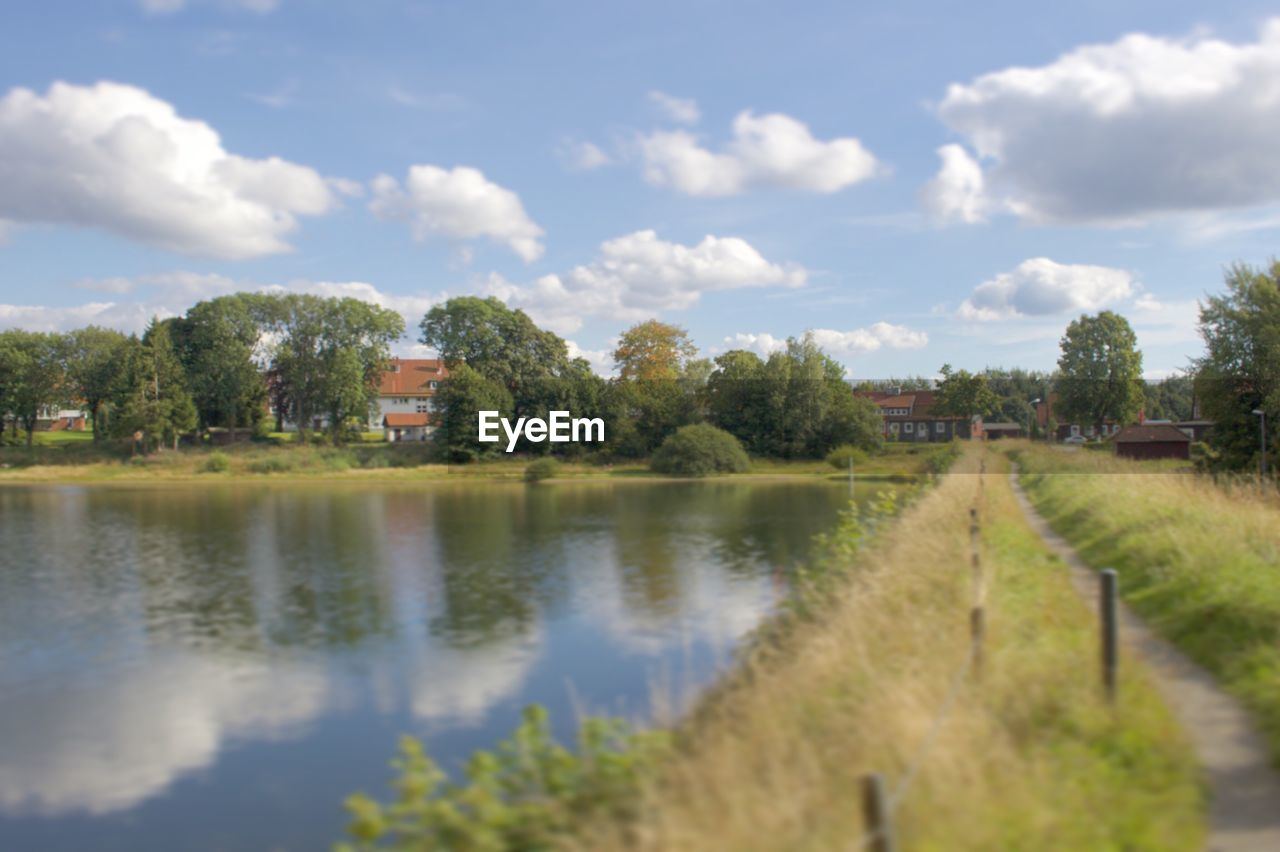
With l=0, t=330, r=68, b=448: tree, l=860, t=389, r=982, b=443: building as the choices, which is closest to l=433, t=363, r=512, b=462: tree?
l=0, t=330, r=68, b=448: tree

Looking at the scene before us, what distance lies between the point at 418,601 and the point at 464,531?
12853mm

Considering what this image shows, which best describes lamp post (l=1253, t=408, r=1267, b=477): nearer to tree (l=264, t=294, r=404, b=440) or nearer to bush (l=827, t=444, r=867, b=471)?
bush (l=827, t=444, r=867, b=471)

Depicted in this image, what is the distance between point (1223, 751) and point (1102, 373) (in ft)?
249

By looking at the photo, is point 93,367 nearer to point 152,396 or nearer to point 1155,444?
point 152,396

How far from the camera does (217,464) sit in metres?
55.4

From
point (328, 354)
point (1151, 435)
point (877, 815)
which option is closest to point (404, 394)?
point (328, 354)

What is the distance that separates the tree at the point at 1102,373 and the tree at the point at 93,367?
226ft

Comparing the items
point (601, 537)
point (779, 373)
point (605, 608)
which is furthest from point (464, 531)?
point (779, 373)

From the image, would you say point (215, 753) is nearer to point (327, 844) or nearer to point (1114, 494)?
point (327, 844)

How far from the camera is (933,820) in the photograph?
4.65 metres

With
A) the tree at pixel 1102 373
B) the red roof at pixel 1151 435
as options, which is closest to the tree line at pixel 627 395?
the red roof at pixel 1151 435

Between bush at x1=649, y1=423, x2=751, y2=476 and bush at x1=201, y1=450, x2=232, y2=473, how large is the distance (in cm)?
2507

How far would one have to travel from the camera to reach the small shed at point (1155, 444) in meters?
55.5

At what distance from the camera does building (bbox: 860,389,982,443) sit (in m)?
87.2
